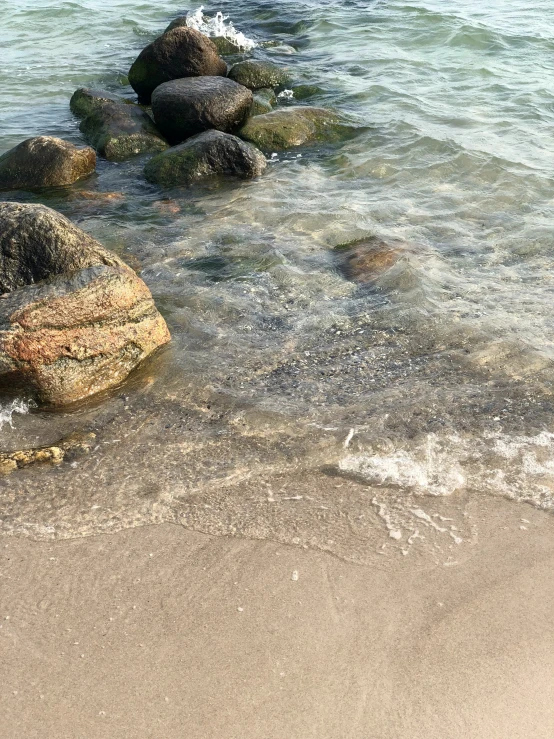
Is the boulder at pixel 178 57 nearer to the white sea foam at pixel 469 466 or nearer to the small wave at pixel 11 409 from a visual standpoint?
the small wave at pixel 11 409

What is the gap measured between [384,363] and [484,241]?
2506mm

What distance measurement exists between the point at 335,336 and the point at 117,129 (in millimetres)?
5592

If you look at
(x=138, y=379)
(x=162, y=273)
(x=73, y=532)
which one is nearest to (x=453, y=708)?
(x=73, y=532)

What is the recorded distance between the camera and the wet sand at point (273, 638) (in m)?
2.78

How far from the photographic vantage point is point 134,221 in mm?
7559

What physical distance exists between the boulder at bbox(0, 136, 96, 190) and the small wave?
15.1ft

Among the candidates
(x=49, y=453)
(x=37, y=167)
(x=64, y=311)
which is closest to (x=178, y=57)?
(x=37, y=167)

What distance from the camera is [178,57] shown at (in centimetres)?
1053

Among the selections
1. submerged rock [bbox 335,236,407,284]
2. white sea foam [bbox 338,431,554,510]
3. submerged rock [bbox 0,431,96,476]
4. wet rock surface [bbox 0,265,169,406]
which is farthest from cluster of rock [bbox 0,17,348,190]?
white sea foam [bbox 338,431,554,510]

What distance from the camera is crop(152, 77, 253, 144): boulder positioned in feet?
30.4

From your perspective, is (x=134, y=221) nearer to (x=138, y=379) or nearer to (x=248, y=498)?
(x=138, y=379)

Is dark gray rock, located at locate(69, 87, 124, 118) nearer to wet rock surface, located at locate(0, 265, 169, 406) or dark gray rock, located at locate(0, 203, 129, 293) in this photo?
dark gray rock, located at locate(0, 203, 129, 293)

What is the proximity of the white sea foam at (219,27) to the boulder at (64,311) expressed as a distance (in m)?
9.64

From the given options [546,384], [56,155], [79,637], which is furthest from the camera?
[56,155]
